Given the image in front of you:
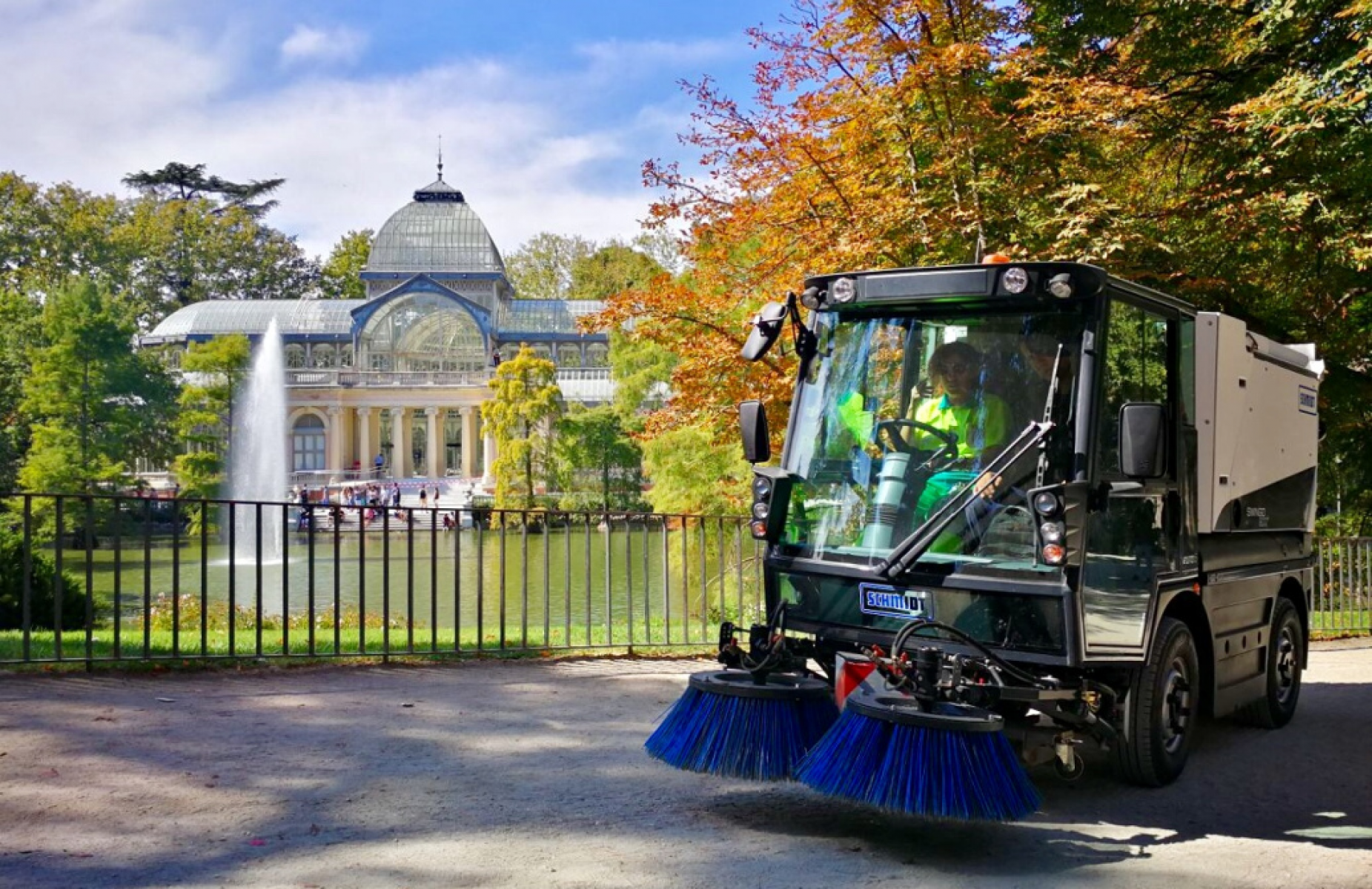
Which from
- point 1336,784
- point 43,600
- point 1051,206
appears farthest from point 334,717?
point 1051,206

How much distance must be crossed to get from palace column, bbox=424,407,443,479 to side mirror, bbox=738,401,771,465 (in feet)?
266

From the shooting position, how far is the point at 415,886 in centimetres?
480

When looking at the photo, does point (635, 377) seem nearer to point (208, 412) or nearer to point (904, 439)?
point (208, 412)

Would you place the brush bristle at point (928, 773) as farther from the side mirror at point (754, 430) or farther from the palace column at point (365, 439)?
the palace column at point (365, 439)

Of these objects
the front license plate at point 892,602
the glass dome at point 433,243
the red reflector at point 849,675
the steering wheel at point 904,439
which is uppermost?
the glass dome at point 433,243

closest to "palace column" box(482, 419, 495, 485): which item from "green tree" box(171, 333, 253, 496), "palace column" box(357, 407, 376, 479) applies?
"palace column" box(357, 407, 376, 479)

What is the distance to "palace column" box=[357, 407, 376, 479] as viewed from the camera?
85.9 metres

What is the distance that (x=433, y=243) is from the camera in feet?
287

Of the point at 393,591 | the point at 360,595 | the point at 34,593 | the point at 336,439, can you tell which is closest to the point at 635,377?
the point at 393,591

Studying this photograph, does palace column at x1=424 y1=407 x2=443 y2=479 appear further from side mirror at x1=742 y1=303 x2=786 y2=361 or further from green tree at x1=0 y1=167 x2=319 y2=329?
side mirror at x1=742 y1=303 x2=786 y2=361

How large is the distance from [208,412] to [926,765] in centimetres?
5139

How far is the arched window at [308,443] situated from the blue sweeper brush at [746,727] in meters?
83.3

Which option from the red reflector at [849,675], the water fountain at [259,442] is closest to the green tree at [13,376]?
the water fountain at [259,442]

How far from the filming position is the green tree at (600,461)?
48219mm
